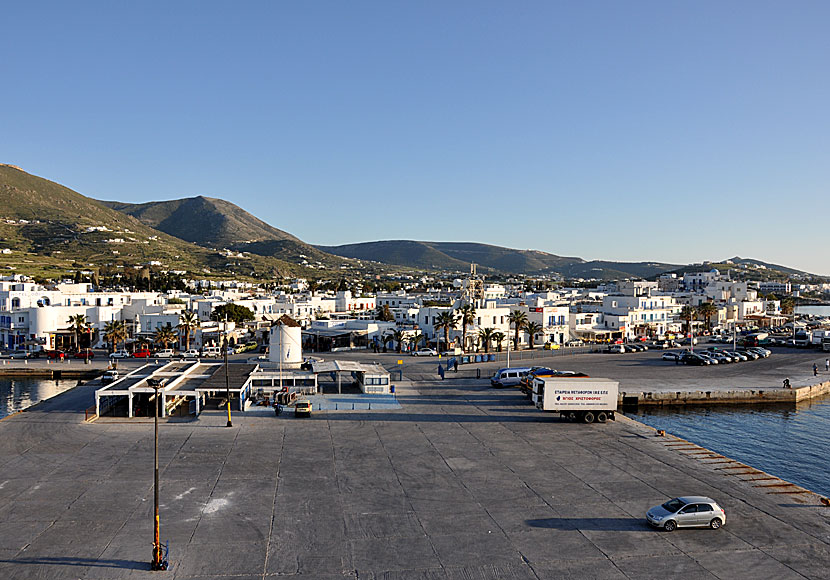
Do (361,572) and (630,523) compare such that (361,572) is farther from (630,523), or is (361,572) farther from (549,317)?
(549,317)

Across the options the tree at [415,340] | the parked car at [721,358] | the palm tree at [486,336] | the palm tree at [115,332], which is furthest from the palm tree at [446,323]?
the palm tree at [115,332]

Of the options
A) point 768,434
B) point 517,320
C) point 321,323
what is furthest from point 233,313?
point 768,434

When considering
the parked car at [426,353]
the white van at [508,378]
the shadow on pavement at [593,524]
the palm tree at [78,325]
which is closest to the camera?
the shadow on pavement at [593,524]

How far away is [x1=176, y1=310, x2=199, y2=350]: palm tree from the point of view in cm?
8562

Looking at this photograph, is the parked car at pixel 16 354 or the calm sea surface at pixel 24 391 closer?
the calm sea surface at pixel 24 391

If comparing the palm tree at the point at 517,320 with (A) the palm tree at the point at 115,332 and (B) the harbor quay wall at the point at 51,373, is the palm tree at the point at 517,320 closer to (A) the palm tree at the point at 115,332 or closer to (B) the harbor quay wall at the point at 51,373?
(B) the harbor quay wall at the point at 51,373

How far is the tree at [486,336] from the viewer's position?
88.3 m

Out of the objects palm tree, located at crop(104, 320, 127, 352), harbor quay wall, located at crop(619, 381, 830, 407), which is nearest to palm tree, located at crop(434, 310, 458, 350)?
harbor quay wall, located at crop(619, 381, 830, 407)

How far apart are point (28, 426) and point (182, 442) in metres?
12.1

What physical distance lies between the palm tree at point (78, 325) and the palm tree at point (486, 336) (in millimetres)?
58287

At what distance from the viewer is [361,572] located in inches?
784

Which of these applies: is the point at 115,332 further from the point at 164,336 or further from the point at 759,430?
the point at 759,430

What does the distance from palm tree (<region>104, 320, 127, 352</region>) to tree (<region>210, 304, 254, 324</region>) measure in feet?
57.1

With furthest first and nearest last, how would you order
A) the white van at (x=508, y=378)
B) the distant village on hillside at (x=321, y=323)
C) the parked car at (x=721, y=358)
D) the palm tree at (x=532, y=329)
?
1. the palm tree at (x=532, y=329)
2. the distant village on hillside at (x=321, y=323)
3. the parked car at (x=721, y=358)
4. the white van at (x=508, y=378)
